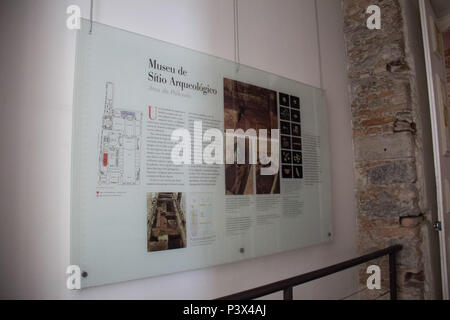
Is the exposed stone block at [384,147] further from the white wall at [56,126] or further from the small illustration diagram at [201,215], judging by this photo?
the small illustration diagram at [201,215]

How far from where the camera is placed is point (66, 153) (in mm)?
1306

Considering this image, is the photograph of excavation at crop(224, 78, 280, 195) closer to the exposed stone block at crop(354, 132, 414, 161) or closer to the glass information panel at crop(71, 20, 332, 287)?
the glass information panel at crop(71, 20, 332, 287)

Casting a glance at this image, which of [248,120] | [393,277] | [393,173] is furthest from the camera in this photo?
[393,173]

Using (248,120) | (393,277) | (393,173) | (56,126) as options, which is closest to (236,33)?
(248,120)

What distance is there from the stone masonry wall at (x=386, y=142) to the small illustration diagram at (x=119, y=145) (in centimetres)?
190

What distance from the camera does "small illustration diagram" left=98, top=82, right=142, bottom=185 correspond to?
136 cm

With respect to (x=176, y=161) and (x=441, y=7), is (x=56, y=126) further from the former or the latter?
(x=441, y=7)

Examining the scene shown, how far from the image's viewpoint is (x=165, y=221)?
151cm

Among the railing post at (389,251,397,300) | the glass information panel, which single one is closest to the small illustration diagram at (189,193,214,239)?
the glass information panel

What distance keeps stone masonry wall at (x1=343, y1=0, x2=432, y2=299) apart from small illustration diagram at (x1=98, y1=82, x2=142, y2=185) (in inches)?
74.7

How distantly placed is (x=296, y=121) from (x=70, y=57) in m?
1.43

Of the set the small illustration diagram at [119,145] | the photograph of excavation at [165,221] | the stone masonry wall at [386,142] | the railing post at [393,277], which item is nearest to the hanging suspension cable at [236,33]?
the small illustration diagram at [119,145]

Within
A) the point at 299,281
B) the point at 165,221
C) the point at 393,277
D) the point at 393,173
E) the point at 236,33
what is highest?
the point at 236,33

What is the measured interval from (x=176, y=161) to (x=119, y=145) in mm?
287
